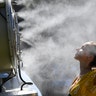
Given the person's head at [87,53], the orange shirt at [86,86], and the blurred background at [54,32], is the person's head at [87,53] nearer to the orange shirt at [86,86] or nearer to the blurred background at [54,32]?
the orange shirt at [86,86]

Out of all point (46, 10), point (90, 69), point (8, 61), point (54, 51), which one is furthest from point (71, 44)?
point (90, 69)

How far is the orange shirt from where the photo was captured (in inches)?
121

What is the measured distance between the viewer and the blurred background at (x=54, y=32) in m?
9.03

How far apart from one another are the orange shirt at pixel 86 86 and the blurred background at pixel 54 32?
17.8 feet

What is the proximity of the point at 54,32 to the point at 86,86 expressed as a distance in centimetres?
689

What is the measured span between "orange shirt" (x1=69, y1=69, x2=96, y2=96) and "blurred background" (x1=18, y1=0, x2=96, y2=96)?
542cm

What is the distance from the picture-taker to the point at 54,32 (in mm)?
9984

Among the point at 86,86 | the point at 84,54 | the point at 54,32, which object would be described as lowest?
the point at 54,32

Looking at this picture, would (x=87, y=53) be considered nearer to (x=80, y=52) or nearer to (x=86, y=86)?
(x=80, y=52)

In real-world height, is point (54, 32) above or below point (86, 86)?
below

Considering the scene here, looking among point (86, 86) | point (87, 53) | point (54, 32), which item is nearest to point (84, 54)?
point (87, 53)

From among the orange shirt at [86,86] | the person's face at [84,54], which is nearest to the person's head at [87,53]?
the person's face at [84,54]

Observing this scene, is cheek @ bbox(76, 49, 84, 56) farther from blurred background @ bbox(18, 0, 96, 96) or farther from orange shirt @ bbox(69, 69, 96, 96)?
blurred background @ bbox(18, 0, 96, 96)

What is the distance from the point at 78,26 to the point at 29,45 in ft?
4.20
